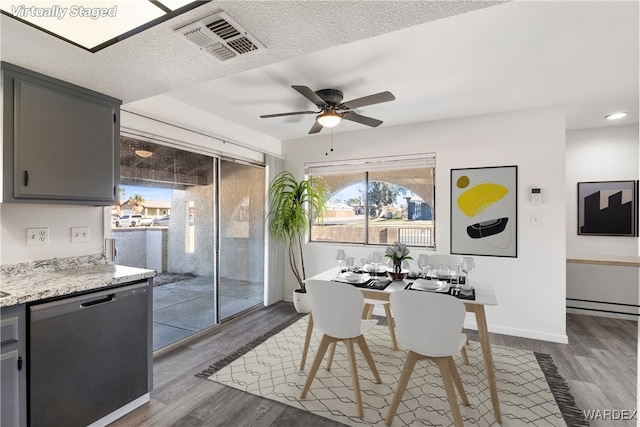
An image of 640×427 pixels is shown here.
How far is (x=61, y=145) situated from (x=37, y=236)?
664mm

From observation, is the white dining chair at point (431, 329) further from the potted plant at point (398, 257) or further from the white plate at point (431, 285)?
the potted plant at point (398, 257)

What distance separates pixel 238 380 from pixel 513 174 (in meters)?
3.53

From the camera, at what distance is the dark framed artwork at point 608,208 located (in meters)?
3.86

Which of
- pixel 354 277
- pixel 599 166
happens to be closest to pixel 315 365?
pixel 354 277

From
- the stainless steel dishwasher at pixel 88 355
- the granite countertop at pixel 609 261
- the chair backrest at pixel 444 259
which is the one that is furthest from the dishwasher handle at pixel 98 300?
the granite countertop at pixel 609 261

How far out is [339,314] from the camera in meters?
2.11

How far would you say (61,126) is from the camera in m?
1.98

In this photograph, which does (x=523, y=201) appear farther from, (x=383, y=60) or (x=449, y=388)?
(x=449, y=388)

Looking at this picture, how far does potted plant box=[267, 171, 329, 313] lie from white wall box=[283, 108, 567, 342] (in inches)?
58.3

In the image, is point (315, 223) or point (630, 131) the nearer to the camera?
point (630, 131)

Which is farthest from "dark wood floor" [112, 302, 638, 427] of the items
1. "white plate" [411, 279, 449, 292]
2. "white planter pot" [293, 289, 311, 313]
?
"white plate" [411, 279, 449, 292]

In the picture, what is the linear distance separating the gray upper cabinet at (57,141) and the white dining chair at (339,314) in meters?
1.73

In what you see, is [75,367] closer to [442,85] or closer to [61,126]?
[61,126]

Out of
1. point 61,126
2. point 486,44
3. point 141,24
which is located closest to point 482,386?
point 486,44
